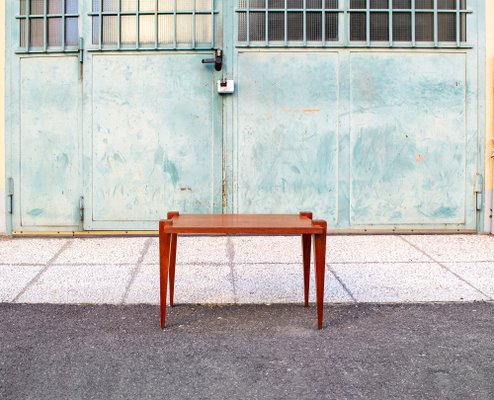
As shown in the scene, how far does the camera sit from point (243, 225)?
145 inches

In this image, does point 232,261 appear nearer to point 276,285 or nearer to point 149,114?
point 276,285

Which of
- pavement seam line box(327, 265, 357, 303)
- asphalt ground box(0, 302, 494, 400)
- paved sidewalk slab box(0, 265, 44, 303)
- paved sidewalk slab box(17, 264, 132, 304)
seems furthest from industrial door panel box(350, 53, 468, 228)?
paved sidewalk slab box(0, 265, 44, 303)

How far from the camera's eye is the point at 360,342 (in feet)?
11.6

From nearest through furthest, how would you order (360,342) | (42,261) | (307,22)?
(360,342), (42,261), (307,22)

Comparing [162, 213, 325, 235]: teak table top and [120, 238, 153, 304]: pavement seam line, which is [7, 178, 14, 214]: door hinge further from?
[162, 213, 325, 235]: teak table top

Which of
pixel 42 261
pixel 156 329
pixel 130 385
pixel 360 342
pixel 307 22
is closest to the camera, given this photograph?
pixel 130 385

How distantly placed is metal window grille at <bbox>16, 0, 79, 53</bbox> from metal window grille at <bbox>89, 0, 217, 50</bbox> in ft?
0.82

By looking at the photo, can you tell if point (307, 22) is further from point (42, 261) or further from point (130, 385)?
point (130, 385)

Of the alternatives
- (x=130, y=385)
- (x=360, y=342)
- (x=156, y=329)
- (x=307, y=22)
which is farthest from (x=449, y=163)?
(x=130, y=385)

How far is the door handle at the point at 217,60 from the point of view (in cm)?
679

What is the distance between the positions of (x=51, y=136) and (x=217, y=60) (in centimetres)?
213

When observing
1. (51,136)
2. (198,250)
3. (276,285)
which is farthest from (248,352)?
(51,136)

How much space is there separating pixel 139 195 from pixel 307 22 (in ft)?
9.21

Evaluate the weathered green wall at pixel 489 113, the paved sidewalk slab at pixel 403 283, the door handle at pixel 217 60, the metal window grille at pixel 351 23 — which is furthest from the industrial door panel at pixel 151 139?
the weathered green wall at pixel 489 113
